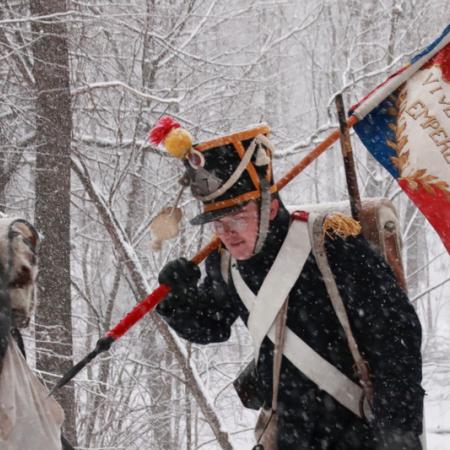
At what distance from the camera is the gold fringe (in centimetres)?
267

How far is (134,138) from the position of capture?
718cm

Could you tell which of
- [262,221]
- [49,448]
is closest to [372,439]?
[262,221]

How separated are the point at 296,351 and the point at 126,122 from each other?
6.27m

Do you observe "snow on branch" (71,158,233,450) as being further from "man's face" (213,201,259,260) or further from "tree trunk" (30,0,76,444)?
"man's face" (213,201,259,260)

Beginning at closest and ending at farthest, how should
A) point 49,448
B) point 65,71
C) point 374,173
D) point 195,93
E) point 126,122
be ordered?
point 49,448 → point 65,71 → point 126,122 → point 195,93 → point 374,173

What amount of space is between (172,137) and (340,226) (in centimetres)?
67

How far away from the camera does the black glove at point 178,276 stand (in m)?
3.00

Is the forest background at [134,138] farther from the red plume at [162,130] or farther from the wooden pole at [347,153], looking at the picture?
the wooden pole at [347,153]

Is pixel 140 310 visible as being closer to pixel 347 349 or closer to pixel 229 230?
pixel 229 230

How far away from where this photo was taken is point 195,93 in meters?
9.31

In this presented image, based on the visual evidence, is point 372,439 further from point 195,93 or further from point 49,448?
point 195,93

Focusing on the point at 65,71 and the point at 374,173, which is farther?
the point at 374,173

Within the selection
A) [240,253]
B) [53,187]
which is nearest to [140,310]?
[240,253]

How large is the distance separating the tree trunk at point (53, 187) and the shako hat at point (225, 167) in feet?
11.5
